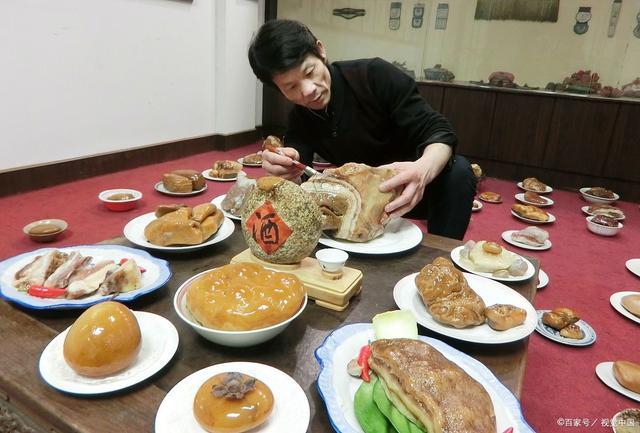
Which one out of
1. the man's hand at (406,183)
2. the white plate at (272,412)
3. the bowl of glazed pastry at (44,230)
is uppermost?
the man's hand at (406,183)

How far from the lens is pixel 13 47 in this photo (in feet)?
7.99

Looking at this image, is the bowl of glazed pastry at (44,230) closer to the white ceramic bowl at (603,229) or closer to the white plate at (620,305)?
the white plate at (620,305)

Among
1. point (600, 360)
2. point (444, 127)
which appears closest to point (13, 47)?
point (444, 127)

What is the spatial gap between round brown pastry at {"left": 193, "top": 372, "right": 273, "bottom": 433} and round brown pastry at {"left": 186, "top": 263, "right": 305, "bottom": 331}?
0.16m

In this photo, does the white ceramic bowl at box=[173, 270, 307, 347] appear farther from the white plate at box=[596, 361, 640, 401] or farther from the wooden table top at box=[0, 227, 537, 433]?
the white plate at box=[596, 361, 640, 401]

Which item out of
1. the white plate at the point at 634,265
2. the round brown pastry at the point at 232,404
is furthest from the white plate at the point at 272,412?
the white plate at the point at 634,265

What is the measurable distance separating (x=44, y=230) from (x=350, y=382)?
1.92 meters

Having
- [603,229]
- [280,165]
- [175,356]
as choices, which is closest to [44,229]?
[280,165]

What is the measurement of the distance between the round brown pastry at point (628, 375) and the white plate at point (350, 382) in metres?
0.96

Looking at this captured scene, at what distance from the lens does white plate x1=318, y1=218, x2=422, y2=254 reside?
1.35 meters

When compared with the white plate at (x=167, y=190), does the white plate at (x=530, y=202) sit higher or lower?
lower

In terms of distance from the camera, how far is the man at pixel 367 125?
5.33 ft

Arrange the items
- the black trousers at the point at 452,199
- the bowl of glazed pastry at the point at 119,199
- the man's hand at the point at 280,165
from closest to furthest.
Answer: the man's hand at the point at 280,165 < the black trousers at the point at 452,199 < the bowl of glazed pastry at the point at 119,199

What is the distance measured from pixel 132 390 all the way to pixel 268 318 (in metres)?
0.26
